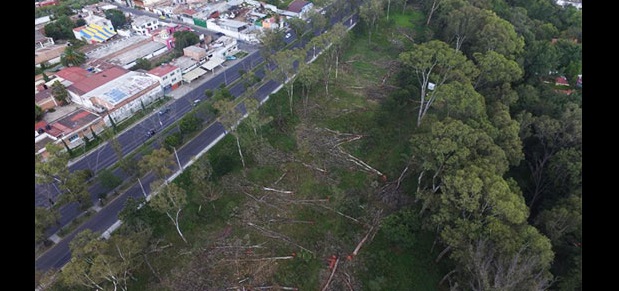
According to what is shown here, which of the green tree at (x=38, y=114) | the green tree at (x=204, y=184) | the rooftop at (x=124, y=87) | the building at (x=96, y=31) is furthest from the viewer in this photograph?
the building at (x=96, y=31)

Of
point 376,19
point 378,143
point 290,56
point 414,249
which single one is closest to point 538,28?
point 376,19

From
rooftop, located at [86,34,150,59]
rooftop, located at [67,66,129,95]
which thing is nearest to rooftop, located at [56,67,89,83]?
rooftop, located at [67,66,129,95]

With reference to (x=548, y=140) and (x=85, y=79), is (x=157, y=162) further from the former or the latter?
(x=548, y=140)

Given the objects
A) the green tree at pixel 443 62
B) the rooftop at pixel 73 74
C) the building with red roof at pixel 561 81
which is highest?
the green tree at pixel 443 62

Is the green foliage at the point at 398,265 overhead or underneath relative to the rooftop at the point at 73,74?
underneath

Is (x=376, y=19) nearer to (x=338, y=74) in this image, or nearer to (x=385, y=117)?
(x=338, y=74)

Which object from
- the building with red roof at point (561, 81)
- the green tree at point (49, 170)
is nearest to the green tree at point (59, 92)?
the green tree at point (49, 170)

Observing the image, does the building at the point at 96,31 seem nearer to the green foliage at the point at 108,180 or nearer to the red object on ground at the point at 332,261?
the green foliage at the point at 108,180

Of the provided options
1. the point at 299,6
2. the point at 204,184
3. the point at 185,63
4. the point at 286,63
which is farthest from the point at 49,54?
the point at 299,6
